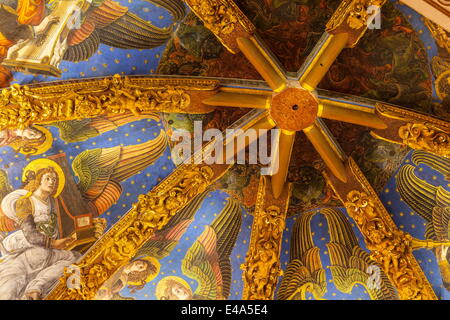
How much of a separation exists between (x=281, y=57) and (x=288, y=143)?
1.37 m

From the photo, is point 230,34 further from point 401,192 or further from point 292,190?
point 401,192

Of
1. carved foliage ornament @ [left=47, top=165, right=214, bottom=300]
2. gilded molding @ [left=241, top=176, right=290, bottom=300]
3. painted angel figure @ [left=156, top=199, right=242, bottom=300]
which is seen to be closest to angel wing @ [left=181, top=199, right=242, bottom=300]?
painted angel figure @ [left=156, top=199, right=242, bottom=300]

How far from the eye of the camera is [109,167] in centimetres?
923

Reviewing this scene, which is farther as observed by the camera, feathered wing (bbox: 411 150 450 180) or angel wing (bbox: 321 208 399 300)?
angel wing (bbox: 321 208 399 300)

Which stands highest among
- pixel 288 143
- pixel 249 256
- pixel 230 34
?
pixel 230 34

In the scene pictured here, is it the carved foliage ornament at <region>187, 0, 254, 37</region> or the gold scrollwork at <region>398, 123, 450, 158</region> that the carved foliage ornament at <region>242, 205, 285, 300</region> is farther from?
the carved foliage ornament at <region>187, 0, 254, 37</region>

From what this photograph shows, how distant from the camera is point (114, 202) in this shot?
9.30 m

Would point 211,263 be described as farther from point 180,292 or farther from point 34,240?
point 34,240

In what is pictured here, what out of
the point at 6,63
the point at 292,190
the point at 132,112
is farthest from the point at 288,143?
the point at 6,63

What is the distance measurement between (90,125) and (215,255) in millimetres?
3085

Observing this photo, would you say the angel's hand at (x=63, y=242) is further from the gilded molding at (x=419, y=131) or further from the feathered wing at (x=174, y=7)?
the gilded molding at (x=419, y=131)

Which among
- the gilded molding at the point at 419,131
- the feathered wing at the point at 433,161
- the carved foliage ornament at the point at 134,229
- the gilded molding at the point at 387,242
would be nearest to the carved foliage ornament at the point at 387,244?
the gilded molding at the point at 387,242

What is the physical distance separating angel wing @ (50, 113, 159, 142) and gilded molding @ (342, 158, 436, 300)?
3.55 meters

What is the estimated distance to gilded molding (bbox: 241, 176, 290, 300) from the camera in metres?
8.73
